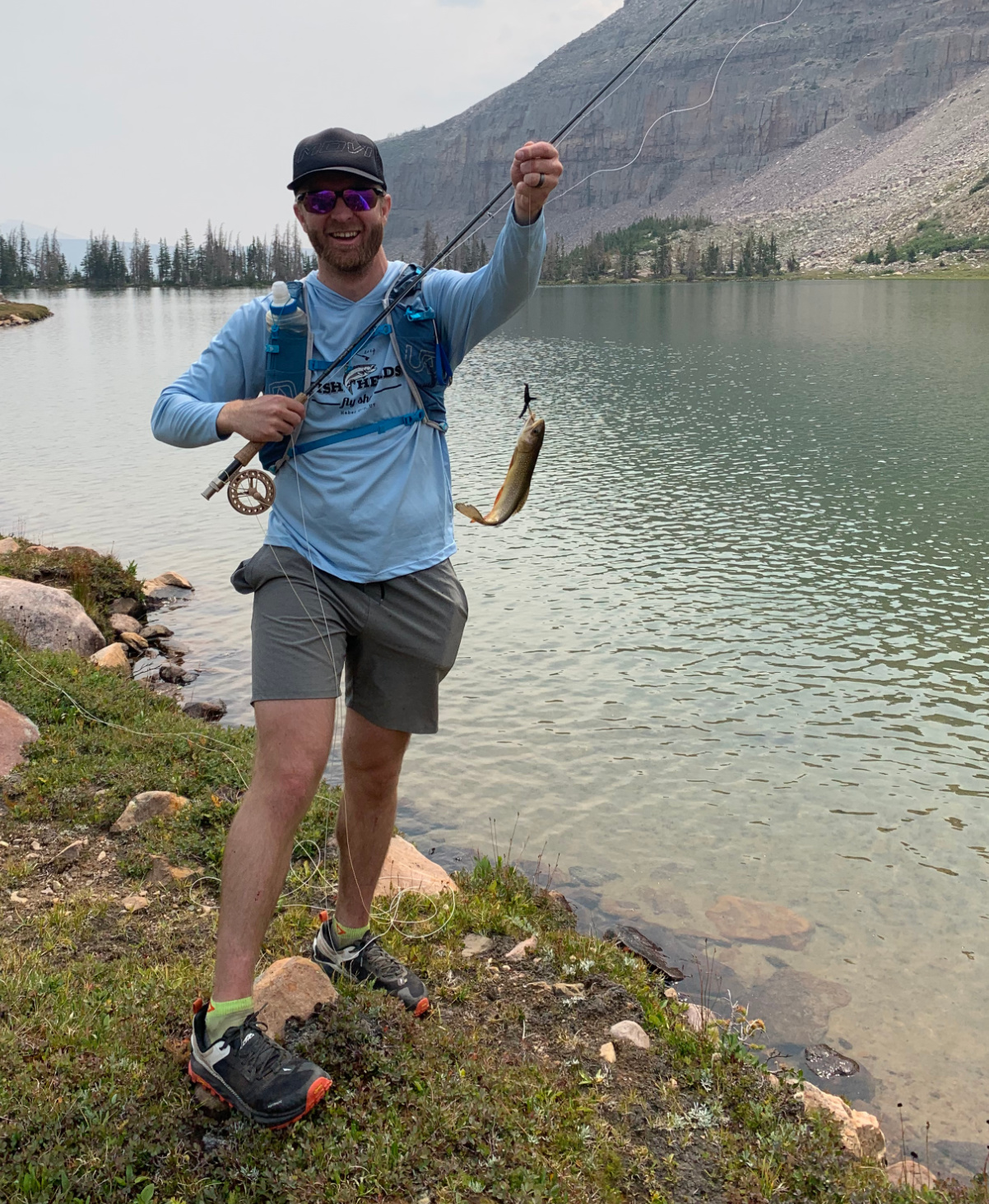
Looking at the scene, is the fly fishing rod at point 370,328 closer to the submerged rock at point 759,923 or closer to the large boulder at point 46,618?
the submerged rock at point 759,923

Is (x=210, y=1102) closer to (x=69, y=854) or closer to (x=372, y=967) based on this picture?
(x=372, y=967)

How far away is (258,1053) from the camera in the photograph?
3959 mm

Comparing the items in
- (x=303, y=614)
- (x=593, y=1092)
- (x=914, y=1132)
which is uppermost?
(x=303, y=614)

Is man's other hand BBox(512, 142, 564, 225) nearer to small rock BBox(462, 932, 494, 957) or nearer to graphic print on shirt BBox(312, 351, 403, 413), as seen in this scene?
graphic print on shirt BBox(312, 351, 403, 413)

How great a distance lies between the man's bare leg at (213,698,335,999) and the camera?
13.1 ft

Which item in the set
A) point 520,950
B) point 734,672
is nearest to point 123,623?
point 734,672

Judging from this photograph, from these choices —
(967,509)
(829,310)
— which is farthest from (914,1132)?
(829,310)

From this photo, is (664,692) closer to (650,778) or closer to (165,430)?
(650,778)

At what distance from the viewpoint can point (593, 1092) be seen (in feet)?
15.0

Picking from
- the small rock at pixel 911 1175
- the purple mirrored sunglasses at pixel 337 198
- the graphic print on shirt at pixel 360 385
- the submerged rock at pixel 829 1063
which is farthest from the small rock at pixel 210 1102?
the submerged rock at pixel 829 1063

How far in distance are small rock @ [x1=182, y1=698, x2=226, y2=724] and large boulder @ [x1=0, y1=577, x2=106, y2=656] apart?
58.9 inches

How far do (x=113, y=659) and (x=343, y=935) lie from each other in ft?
28.4

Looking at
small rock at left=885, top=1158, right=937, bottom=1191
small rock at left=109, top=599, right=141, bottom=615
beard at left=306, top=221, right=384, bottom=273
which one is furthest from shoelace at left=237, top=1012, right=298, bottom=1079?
small rock at left=109, top=599, right=141, bottom=615

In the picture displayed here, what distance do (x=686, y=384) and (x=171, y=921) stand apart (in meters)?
42.0
